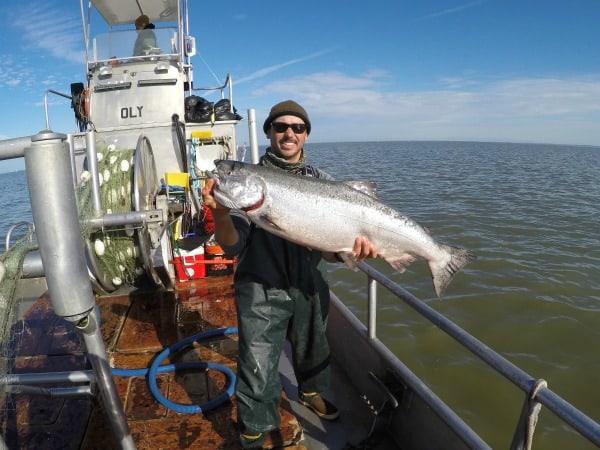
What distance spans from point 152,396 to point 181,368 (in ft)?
1.41

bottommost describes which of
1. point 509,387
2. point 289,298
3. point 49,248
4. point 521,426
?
point 509,387

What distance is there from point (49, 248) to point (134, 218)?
225 centimetres

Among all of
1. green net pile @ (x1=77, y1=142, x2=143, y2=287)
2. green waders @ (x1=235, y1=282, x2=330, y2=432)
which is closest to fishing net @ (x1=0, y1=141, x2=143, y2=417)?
green net pile @ (x1=77, y1=142, x2=143, y2=287)

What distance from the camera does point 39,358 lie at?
438cm

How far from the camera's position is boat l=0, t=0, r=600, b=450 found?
5.39ft

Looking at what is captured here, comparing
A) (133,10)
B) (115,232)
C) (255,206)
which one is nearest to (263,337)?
(255,206)

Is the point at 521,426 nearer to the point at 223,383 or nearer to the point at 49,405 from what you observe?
the point at 223,383

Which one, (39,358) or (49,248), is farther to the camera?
(39,358)

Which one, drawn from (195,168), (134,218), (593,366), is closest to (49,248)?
(134,218)

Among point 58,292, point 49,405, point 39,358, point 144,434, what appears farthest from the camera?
point 39,358

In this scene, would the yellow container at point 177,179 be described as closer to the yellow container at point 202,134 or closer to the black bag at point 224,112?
the yellow container at point 202,134

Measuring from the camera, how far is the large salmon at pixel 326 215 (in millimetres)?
2797

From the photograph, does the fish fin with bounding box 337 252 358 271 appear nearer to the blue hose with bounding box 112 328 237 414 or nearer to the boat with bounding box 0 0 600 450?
the boat with bounding box 0 0 600 450

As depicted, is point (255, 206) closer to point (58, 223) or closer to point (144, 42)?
point (58, 223)
